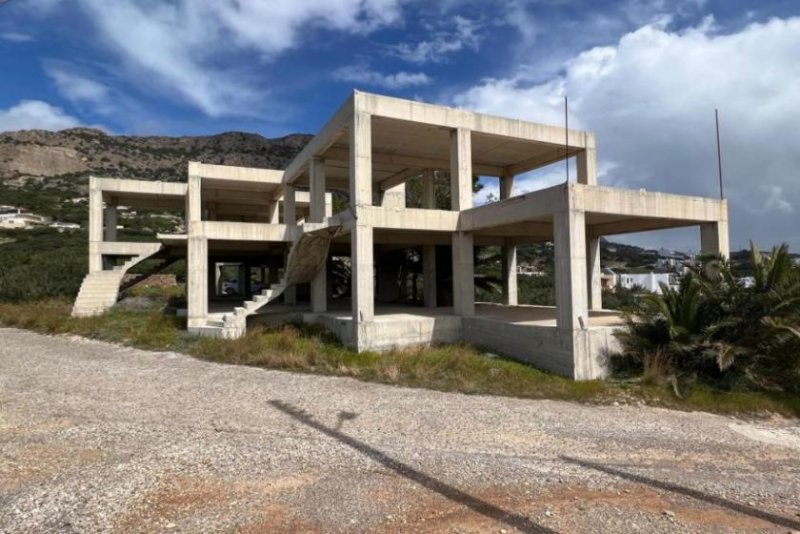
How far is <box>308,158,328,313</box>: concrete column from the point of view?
17469 mm

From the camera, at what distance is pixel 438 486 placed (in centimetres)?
539

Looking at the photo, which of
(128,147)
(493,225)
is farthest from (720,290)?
(128,147)

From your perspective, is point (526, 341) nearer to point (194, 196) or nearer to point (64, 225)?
point (194, 196)

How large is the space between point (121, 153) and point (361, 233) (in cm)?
9064

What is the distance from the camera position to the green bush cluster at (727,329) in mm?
10188

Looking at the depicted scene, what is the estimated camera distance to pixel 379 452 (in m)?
6.48

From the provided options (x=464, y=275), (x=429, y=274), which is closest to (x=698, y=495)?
(x=464, y=275)

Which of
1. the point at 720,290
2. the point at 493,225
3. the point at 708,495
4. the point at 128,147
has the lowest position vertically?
the point at 708,495

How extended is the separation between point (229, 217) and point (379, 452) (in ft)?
95.7

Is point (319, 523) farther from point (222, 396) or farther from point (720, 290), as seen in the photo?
point (720, 290)

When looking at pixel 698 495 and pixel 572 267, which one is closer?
pixel 698 495

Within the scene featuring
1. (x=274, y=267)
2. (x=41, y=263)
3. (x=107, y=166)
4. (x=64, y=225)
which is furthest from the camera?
(x=107, y=166)

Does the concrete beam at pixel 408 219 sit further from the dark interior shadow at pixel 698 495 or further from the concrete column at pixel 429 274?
the dark interior shadow at pixel 698 495

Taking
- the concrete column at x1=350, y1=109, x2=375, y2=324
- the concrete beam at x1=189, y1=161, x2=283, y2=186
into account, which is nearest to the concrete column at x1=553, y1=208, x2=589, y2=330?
the concrete column at x1=350, y1=109, x2=375, y2=324
